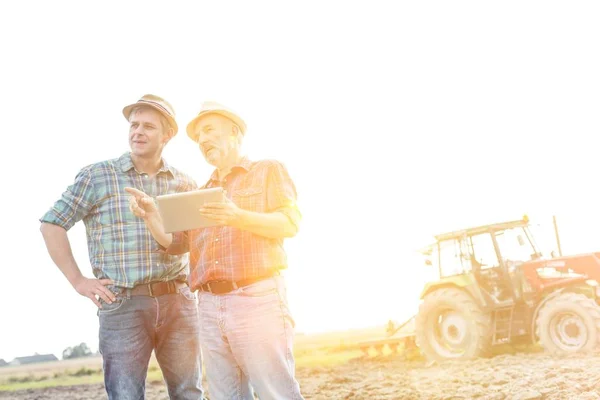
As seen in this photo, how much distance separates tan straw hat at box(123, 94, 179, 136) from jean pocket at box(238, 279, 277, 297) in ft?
3.93

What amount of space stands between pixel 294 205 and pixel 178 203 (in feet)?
1.72

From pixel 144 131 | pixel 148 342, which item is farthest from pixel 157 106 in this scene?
pixel 148 342

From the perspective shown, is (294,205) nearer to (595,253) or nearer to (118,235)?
(118,235)

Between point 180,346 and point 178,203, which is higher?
point 178,203

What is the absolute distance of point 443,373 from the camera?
923 centimetres

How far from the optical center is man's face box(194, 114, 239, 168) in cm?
305

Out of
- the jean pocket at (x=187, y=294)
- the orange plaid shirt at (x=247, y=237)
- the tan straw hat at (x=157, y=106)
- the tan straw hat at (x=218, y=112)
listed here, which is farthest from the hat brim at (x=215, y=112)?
the jean pocket at (x=187, y=294)

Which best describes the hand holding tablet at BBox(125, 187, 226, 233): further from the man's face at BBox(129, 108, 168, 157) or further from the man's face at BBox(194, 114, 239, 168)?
the man's face at BBox(129, 108, 168, 157)

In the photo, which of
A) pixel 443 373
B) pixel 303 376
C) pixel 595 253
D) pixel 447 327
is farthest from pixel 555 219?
pixel 303 376

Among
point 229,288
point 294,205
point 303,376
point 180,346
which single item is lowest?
point 303,376

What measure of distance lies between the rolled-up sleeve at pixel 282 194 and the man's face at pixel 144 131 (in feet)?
2.83

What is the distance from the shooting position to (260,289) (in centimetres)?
287

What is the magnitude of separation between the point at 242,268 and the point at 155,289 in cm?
77

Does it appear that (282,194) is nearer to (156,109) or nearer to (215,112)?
(215,112)
